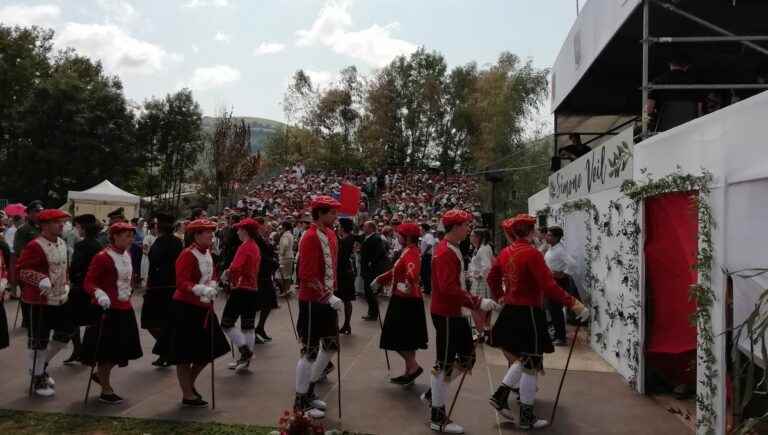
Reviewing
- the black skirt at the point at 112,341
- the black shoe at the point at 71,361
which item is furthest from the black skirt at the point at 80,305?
the black skirt at the point at 112,341

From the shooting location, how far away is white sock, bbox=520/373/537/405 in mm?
5613

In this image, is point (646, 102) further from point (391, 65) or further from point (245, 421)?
point (391, 65)

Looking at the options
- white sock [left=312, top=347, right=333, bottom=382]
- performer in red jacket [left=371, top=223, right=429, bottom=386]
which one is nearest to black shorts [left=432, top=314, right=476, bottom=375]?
performer in red jacket [left=371, top=223, right=429, bottom=386]

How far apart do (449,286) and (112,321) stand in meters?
3.24

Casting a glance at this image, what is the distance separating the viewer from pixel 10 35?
40031 millimetres

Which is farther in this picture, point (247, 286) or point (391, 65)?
point (391, 65)

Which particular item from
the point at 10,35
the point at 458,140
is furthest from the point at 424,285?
the point at 458,140

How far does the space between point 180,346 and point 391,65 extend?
53150mm

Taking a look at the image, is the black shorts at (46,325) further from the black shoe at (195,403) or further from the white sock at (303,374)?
the white sock at (303,374)

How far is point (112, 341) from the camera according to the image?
19.8ft

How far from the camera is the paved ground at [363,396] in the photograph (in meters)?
5.78

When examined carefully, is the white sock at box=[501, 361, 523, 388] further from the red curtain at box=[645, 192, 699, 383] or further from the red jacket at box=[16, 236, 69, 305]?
the red jacket at box=[16, 236, 69, 305]

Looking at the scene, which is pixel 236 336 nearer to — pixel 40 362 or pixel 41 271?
pixel 40 362

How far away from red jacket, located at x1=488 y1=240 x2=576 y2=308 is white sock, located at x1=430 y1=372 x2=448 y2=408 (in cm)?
97
